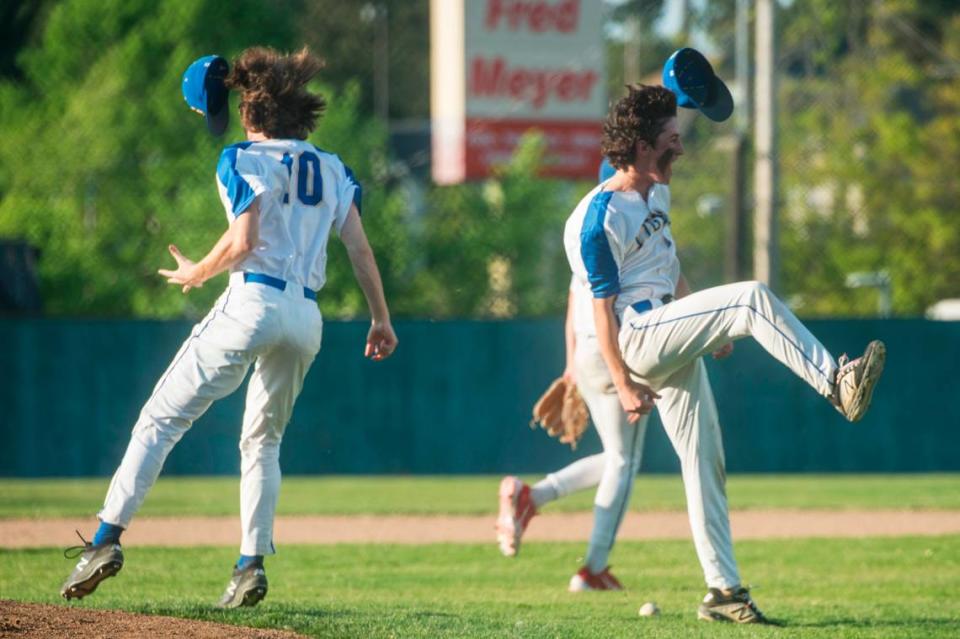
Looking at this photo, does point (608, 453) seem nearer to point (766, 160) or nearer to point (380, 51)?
point (766, 160)

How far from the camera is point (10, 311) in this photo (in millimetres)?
14867

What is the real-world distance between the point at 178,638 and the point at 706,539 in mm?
1969

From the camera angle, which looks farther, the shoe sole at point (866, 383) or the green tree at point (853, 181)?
Answer: the green tree at point (853, 181)

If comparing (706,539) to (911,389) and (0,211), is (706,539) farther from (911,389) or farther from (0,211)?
(0,211)

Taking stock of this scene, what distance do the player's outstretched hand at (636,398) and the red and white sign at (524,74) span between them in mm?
14729

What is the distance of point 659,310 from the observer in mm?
5676

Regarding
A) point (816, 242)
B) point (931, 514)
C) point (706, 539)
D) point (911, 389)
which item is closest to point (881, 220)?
point (816, 242)

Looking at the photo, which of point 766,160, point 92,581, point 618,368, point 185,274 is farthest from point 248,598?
point 766,160

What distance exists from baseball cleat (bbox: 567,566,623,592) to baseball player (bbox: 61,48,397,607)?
1.80m

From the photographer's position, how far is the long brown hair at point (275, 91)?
5.58 metres

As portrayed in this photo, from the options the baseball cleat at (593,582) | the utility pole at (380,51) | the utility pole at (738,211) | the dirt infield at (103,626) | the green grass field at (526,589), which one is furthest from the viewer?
the utility pole at (380,51)

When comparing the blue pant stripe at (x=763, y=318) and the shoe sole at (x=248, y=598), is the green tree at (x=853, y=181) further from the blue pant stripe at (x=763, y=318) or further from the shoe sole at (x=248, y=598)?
the shoe sole at (x=248, y=598)

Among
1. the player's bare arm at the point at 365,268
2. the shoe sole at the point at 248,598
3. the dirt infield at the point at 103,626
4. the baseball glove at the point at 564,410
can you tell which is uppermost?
the player's bare arm at the point at 365,268

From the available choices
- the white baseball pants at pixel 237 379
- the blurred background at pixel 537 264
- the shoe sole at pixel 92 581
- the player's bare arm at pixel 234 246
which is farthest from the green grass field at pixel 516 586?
the blurred background at pixel 537 264
